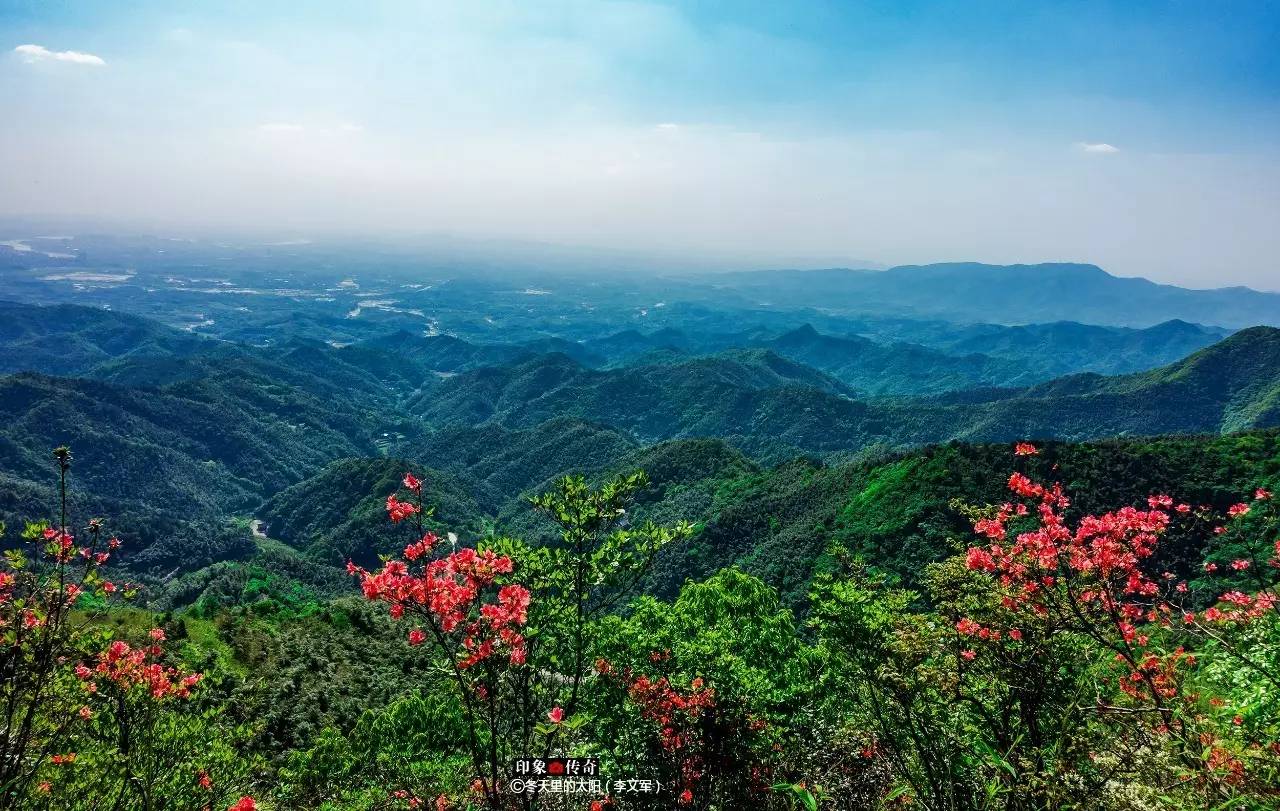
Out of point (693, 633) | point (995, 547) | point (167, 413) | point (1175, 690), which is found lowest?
point (167, 413)

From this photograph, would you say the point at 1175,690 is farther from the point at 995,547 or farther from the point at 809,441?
the point at 809,441

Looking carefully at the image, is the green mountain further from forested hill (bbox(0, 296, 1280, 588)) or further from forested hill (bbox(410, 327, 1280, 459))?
forested hill (bbox(410, 327, 1280, 459))

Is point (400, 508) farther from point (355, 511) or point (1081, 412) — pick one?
point (1081, 412)

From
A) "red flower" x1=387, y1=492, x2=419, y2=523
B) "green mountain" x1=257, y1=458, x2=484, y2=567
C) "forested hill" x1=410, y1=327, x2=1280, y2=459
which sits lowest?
"green mountain" x1=257, y1=458, x2=484, y2=567

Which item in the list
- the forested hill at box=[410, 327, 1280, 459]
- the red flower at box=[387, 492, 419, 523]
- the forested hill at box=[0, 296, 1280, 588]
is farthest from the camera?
the forested hill at box=[410, 327, 1280, 459]

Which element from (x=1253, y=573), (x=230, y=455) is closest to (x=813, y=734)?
(x=1253, y=573)

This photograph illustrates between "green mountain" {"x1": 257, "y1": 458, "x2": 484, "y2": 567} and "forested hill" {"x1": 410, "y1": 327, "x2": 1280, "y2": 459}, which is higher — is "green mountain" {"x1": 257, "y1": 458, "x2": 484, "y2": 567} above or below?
below

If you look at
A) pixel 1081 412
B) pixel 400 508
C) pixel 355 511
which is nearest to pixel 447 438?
pixel 355 511

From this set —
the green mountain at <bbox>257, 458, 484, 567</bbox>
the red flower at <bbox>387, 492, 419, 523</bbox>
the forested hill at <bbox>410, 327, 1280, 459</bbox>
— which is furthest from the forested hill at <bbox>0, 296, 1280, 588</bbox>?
the red flower at <bbox>387, 492, 419, 523</bbox>

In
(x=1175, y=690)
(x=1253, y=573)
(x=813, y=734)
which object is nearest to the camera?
(x=1253, y=573)

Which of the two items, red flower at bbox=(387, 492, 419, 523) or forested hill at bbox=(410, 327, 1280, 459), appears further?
forested hill at bbox=(410, 327, 1280, 459)

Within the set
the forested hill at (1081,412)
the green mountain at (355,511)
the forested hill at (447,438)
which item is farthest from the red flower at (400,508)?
the forested hill at (1081,412)
